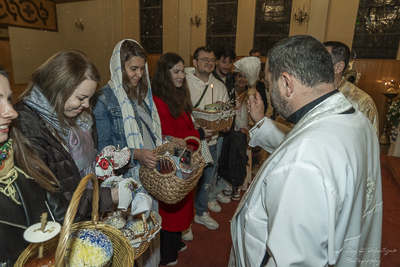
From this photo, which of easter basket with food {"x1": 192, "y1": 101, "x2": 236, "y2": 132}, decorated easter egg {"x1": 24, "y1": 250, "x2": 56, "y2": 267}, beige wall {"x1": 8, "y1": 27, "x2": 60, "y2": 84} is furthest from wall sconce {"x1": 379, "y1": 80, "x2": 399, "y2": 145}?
beige wall {"x1": 8, "y1": 27, "x2": 60, "y2": 84}

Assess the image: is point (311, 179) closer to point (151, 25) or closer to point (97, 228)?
point (97, 228)

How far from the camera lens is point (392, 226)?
335cm

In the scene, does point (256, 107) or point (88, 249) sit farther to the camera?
point (256, 107)

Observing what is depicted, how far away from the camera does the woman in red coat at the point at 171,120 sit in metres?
2.36

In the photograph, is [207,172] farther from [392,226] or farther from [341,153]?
[392,226]

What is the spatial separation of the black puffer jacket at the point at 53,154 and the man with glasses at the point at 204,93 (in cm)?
186

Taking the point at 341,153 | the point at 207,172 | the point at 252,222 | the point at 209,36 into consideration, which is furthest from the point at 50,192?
the point at 209,36

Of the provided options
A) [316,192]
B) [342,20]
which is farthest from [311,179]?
[342,20]

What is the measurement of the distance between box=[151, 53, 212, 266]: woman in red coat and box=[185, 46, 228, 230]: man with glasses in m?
0.46

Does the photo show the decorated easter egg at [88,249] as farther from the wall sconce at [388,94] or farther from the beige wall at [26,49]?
the beige wall at [26,49]

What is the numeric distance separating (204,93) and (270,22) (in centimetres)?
568

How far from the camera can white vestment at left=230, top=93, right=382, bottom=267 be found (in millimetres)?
890

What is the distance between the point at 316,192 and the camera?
89 centimetres

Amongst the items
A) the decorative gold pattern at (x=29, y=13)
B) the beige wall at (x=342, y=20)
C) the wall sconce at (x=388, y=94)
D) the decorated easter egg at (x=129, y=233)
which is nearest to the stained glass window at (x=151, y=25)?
the decorative gold pattern at (x=29, y=13)
